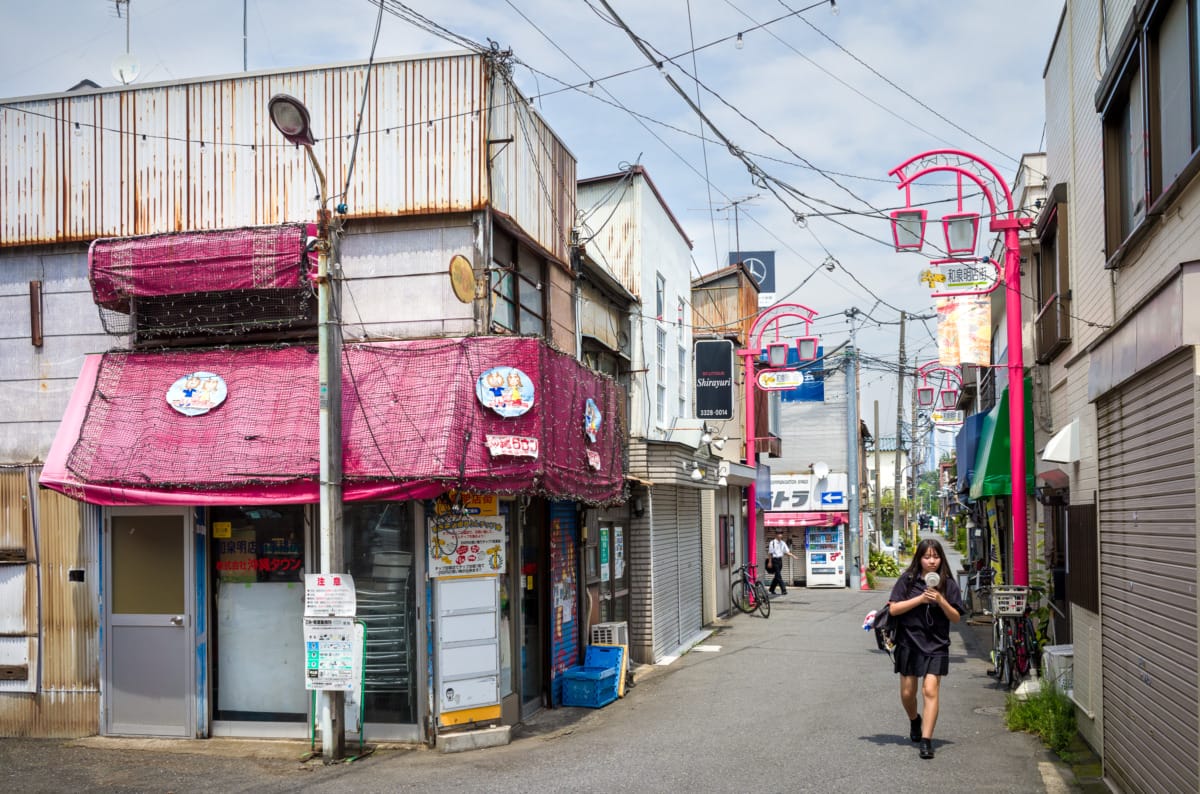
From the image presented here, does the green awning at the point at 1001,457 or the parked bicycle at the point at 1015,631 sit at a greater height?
the green awning at the point at 1001,457

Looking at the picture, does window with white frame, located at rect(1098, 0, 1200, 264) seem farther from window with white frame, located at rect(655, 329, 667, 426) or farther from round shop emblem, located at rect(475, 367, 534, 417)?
window with white frame, located at rect(655, 329, 667, 426)

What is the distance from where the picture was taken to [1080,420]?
1056 centimetres

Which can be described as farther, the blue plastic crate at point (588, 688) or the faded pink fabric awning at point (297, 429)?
the blue plastic crate at point (588, 688)

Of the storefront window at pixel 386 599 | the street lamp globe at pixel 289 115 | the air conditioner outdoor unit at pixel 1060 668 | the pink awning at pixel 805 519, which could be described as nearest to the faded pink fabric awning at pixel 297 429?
the storefront window at pixel 386 599

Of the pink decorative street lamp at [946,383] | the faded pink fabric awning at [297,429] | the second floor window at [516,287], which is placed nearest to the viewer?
the faded pink fabric awning at [297,429]

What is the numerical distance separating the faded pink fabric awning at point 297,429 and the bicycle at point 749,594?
14824 mm

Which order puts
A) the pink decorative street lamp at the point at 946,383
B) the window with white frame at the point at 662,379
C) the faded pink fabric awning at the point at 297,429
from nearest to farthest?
the faded pink fabric awning at the point at 297,429, the window with white frame at the point at 662,379, the pink decorative street lamp at the point at 946,383

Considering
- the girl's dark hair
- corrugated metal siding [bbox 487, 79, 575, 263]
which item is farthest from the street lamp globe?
the girl's dark hair

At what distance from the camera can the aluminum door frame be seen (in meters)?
10.7

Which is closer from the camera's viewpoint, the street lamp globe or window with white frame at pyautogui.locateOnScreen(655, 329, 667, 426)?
the street lamp globe

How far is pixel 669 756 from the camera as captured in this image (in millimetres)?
9617

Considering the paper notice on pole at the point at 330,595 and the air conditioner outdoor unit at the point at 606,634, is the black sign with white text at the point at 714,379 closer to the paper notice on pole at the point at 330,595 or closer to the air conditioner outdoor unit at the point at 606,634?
the air conditioner outdoor unit at the point at 606,634

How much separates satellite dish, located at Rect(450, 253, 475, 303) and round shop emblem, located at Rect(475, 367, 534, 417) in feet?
2.81

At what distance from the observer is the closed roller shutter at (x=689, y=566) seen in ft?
64.2
